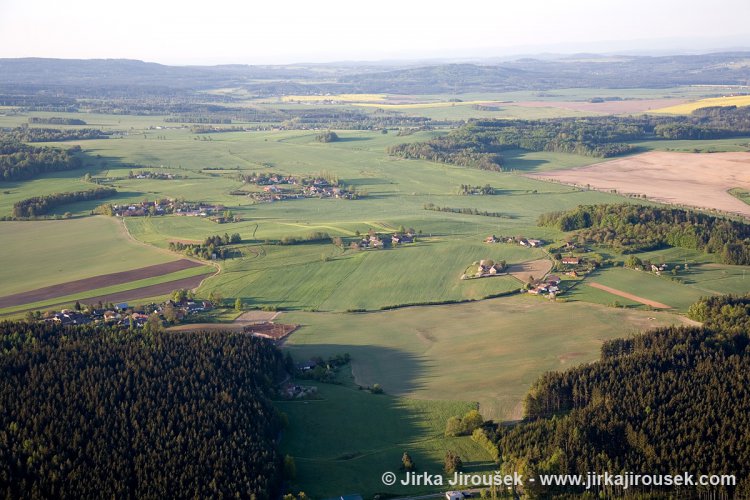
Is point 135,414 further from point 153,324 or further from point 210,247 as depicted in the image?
point 210,247

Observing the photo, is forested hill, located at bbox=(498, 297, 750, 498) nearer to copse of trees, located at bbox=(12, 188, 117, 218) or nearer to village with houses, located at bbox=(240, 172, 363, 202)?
village with houses, located at bbox=(240, 172, 363, 202)

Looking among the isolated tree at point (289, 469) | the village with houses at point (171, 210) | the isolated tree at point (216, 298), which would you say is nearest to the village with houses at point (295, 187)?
the village with houses at point (171, 210)

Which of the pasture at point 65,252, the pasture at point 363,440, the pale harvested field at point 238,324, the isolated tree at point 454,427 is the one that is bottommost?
the pasture at point 363,440

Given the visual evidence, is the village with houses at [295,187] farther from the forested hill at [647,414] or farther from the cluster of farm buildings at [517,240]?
the forested hill at [647,414]

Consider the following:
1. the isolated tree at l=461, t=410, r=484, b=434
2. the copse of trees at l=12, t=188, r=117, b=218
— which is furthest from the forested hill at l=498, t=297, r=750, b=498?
the copse of trees at l=12, t=188, r=117, b=218

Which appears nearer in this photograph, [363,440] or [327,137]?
[363,440]

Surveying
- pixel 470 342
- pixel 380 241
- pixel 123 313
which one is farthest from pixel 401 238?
pixel 123 313
